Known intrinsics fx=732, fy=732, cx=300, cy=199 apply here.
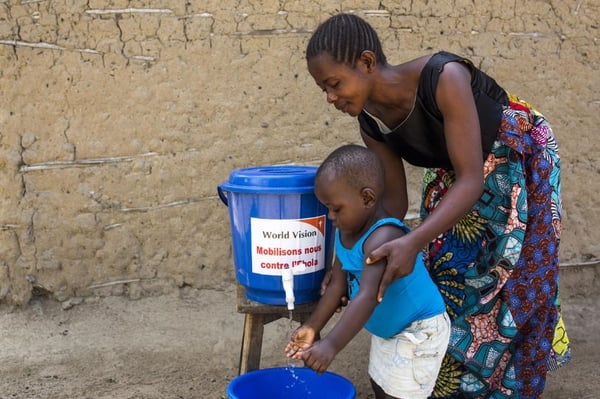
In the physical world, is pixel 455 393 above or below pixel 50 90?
below

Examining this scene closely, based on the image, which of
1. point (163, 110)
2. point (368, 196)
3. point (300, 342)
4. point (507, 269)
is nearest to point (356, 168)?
point (368, 196)

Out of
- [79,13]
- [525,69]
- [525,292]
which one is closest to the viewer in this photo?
[525,292]

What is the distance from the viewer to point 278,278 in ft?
7.03

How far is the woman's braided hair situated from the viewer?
1908 millimetres

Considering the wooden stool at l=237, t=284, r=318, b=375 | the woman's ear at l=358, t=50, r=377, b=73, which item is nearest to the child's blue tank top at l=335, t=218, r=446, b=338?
the wooden stool at l=237, t=284, r=318, b=375

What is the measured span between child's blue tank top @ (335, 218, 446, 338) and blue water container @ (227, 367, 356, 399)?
0.20 metres

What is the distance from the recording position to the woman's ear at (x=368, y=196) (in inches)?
77.0

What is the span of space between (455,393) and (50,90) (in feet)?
7.05

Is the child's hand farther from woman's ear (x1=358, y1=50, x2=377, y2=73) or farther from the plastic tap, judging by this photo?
woman's ear (x1=358, y1=50, x2=377, y2=73)

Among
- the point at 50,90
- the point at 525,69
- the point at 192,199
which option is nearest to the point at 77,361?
the point at 192,199

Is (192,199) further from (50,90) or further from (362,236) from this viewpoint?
(362,236)

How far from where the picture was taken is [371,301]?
1863 mm

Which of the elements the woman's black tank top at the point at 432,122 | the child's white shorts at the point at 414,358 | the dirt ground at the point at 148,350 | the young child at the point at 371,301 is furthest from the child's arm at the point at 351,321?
the dirt ground at the point at 148,350

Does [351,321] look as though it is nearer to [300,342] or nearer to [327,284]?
[300,342]
